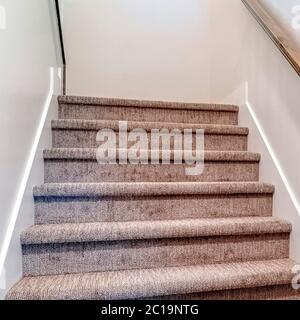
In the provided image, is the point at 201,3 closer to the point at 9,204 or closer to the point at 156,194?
the point at 156,194

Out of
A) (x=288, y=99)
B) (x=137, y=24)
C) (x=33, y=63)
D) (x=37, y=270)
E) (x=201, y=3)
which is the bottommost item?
(x=37, y=270)

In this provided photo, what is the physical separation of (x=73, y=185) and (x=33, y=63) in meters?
0.59

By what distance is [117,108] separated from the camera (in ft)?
6.14

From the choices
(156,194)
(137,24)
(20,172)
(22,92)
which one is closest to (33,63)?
(22,92)

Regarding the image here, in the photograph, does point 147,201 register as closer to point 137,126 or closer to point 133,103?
point 137,126

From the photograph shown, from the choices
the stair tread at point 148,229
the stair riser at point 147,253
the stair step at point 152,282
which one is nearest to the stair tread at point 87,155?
the stair tread at point 148,229

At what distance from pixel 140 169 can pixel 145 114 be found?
52 centimetres

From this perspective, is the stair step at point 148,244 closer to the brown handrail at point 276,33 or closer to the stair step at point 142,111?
the brown handrail at point 276,33

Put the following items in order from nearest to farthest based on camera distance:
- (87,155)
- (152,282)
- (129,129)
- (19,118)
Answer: (152,282), (19,118), (87,155), (129,129)

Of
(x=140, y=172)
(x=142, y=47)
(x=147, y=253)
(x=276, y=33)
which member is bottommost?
(x=147, y=253)

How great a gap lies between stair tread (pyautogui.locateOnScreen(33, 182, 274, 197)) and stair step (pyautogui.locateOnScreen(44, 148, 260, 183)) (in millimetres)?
139

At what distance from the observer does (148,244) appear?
118 cm

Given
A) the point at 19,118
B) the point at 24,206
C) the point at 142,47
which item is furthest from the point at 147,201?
A: the point at 142,47

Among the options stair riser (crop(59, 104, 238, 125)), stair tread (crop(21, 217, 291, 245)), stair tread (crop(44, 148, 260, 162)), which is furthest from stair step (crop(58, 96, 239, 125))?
stair tread (crop(21, 217, 291, 245))
